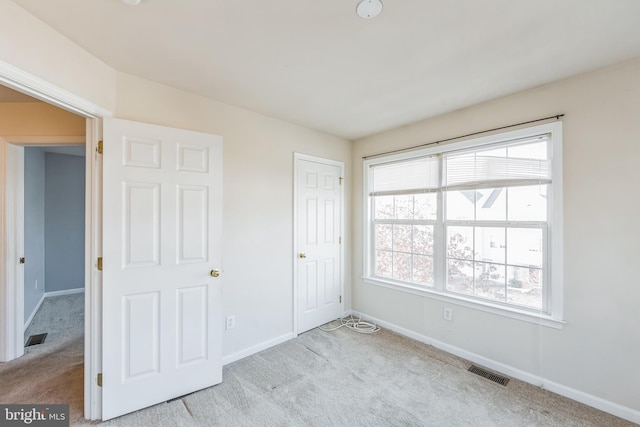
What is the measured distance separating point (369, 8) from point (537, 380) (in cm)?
297

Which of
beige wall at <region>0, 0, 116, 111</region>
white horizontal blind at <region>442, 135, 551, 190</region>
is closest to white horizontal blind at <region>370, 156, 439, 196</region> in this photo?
white horizontal blind at <region>442, 135, 551, 190</region>

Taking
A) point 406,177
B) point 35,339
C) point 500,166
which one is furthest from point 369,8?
point 35,339

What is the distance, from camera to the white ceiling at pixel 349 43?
1.35 metres

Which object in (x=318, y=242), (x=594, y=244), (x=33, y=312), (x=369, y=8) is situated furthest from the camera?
(x=33, y=312)

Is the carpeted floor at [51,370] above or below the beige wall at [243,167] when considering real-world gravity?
below

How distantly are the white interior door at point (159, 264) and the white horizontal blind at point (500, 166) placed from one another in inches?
90.4

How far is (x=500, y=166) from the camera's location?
2.41m

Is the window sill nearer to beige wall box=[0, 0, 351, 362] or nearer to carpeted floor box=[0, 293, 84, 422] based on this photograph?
beige wall box=[0, 0, 351, 362]

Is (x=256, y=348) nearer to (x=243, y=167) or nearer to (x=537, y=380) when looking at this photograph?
(x=243, y=167)

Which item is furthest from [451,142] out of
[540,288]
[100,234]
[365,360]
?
[100,234]

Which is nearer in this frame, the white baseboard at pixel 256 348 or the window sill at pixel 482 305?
the window sill at pixel 482 305

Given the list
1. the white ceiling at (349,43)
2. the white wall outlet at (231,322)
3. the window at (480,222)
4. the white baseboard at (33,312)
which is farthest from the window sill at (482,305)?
the white baseboard at (33,312)

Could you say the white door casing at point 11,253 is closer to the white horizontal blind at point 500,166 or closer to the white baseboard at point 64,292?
the white baseboard at point 64,292

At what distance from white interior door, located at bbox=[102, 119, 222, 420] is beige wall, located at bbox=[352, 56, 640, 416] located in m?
2.60
